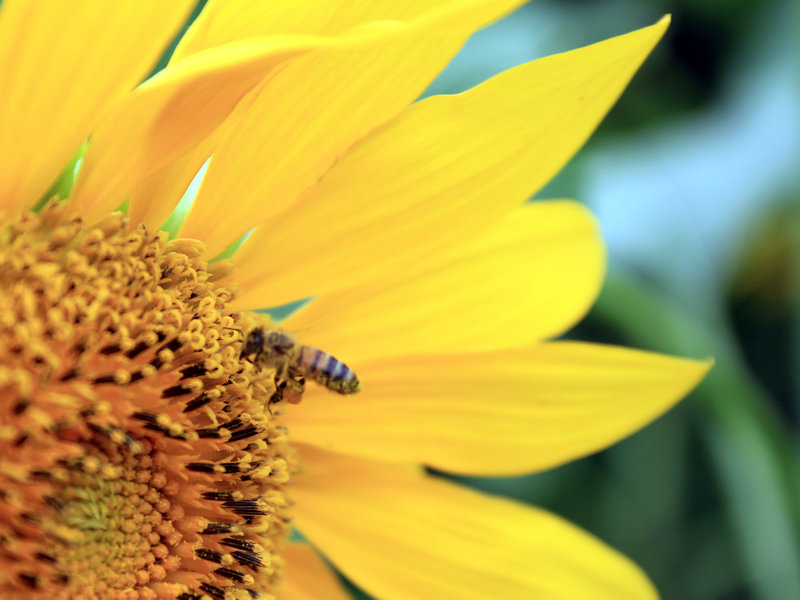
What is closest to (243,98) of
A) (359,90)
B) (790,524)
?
(359,90)

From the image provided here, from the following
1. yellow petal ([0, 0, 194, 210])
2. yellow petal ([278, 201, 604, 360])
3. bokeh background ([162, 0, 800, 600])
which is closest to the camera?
yellow petal ([0, 0, 194, 210])

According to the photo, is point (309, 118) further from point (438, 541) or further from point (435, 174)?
point (438, 541)

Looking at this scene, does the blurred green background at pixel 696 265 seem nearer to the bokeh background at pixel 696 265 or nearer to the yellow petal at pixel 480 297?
the bokeh background at pixel 696 265

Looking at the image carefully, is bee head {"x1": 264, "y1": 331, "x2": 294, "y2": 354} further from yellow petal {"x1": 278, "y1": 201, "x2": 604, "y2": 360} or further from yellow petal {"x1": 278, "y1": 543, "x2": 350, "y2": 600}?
yellow petal {"x1": 278, "y1": 543, "x2": 350, "y2": 600}

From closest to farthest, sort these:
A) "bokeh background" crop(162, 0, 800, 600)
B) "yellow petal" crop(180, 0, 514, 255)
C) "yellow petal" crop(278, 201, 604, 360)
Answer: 1. "yellow petal" crop(180, 0, 514, 255)
2. "yellow petal" crop(278, 201, 604, 360)
3. "bokeh background" crop(162, 0, 800, 600)

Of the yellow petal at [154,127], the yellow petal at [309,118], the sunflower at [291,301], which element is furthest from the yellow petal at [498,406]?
the yellow petal at [154,127]

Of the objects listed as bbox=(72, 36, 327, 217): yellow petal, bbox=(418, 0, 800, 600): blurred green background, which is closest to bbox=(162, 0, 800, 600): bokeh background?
bbox=(418, 0, 800, 600): blurred green background
